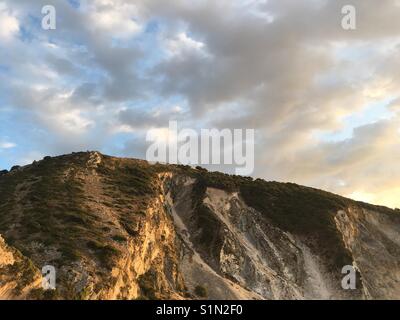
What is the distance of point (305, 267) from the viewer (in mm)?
85000

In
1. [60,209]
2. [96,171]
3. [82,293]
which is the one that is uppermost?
[96,171]

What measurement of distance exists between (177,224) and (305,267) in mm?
23788

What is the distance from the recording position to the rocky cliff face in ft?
173

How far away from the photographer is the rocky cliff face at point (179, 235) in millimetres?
52844

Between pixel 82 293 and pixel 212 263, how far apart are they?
3584cm

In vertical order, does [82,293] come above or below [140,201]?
below

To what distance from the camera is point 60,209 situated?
64.8m

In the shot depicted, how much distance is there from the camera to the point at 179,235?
85.1m

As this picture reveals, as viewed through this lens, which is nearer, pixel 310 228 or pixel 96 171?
pixel 96 171
